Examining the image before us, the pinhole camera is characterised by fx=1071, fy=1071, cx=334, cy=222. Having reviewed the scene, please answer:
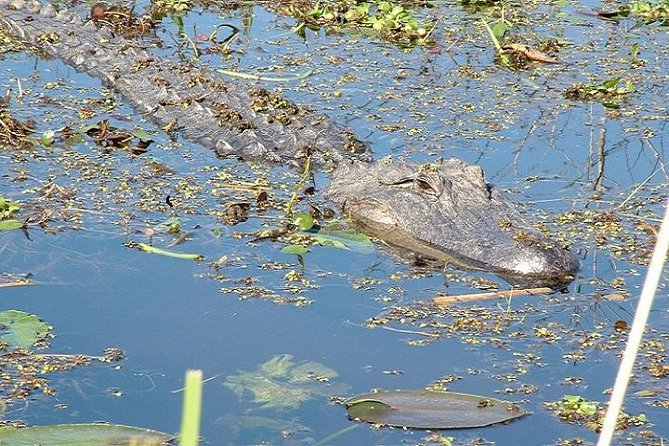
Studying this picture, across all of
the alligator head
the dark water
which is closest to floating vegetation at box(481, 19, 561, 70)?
the dark water

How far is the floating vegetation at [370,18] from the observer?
7531 mm

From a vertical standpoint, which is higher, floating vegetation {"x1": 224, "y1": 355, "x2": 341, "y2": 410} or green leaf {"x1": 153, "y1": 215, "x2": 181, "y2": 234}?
green leaf {"x1": 153, "y1": 215, "x2": 181, "y2": 234}

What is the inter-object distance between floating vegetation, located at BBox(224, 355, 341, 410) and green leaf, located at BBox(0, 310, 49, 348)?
692 millimetres

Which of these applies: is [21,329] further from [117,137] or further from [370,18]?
[370,18]

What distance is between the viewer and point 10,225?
447 centimetres

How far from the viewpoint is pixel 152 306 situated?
389cm

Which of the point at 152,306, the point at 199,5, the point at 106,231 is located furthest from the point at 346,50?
the point at 152,306

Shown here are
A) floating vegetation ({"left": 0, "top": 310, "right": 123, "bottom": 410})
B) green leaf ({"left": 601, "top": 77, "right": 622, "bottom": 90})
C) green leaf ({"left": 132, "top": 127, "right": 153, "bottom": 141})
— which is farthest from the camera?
green leaf ({"left": 601, "top": 77, "right": 622, "bottom": 90})

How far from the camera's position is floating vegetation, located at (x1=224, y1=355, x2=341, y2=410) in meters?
3.25

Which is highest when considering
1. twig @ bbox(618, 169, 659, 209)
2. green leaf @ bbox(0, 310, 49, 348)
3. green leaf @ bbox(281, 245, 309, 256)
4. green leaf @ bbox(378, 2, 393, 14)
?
green leaf @ bbox(378, 2, 393, 14)

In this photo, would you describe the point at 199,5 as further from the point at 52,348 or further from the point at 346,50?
the point at 52,348

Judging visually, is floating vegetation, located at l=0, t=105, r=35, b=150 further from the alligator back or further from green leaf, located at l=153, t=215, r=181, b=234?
green leaf, located at l=153, t=215, r=181, b=234

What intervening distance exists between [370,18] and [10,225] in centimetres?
395

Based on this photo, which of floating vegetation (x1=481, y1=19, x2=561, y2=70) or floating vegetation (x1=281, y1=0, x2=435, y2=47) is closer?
floating vegetation (x1=481, y1=19, x2=561, y2=70)
